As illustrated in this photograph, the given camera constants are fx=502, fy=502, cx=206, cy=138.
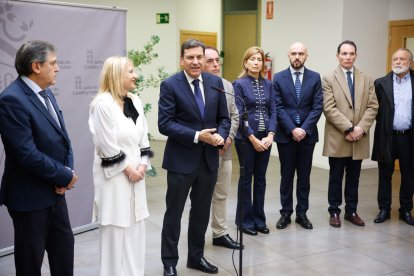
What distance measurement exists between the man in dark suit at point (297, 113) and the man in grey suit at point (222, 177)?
2.24ft

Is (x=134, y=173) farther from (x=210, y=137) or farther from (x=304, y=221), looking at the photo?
(x=304, y=221)

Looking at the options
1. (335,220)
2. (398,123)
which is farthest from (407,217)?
(398,123)

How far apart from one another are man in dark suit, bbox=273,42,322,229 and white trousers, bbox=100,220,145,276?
191 cm

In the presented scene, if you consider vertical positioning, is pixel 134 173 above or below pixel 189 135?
below

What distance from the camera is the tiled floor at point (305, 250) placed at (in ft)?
12.2

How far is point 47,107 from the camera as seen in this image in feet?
8.62

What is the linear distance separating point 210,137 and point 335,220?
208cm

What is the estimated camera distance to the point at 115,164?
2.88 m

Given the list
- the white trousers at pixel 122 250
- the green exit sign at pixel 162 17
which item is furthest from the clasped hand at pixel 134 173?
the green exit sign at pixel 162 17

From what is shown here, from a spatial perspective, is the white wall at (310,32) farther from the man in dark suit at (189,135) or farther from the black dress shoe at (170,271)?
the black dress shoe at (170,271)

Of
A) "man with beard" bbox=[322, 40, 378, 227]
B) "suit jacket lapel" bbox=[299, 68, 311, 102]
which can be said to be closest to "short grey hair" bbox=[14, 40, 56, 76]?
"suit jacket lapel" bbox=[299, 68, 311, 102]

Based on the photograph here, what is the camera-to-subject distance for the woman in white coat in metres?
2.88

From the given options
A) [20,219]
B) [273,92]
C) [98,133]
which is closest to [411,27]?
[273,92]

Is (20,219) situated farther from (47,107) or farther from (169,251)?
(169,251)
